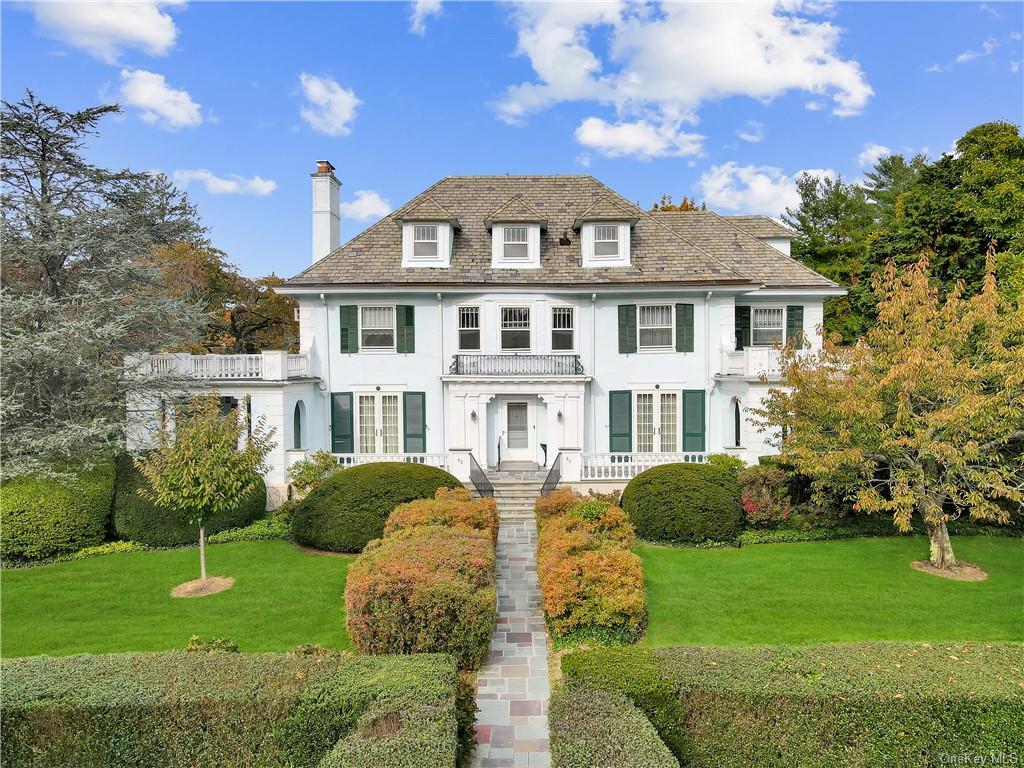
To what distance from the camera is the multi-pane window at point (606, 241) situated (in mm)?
21500

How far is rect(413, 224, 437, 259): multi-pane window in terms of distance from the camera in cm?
2148

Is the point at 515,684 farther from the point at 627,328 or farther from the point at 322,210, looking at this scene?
the point at 322,210

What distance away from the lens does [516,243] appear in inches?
845

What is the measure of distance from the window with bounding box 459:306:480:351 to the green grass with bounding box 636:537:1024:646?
9.59 meters

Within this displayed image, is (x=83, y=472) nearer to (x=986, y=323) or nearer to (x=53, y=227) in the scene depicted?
(x=53, y=227)

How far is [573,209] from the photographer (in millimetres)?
23391

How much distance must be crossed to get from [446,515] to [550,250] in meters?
12.2

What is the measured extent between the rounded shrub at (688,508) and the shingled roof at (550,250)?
7750 mm

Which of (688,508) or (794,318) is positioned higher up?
(794,318)

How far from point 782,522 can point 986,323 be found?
7044 mm

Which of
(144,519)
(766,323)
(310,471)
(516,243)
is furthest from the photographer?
(766,323)

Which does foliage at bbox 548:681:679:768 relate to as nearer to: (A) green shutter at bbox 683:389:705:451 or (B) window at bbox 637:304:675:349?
(A) green shutter at bbox 683:389:705:451

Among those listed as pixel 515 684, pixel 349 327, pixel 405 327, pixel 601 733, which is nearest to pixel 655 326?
pixel 405 327

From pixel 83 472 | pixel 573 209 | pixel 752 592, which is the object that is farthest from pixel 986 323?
pixel 83 472
